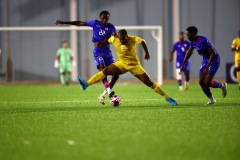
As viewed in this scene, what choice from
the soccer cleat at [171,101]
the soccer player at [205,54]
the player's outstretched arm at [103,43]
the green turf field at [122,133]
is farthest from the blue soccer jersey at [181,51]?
the green turf field at [122,133]

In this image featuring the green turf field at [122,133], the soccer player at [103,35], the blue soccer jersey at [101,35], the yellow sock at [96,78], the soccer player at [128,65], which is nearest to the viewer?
the green turf field at [122,133]

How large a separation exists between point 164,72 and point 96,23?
65.8 feet

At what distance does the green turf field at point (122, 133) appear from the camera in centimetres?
746

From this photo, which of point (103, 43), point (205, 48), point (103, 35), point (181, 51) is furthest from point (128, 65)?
point (181, 51)

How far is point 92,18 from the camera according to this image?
118 feet

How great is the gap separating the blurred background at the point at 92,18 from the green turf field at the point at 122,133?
2088 centimetres

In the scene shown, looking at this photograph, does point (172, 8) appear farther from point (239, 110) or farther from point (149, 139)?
point (149, 139)

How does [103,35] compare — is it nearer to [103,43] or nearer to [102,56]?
[102,56]

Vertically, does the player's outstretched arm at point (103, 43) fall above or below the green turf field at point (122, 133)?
above

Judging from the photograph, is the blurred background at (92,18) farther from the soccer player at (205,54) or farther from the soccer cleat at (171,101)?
the soccer cleat at (171,101)

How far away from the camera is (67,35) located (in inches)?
1393

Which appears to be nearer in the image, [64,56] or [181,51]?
[181,51]

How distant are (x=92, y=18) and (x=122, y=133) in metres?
27.1

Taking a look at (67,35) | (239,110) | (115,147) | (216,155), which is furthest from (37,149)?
(67,35)
